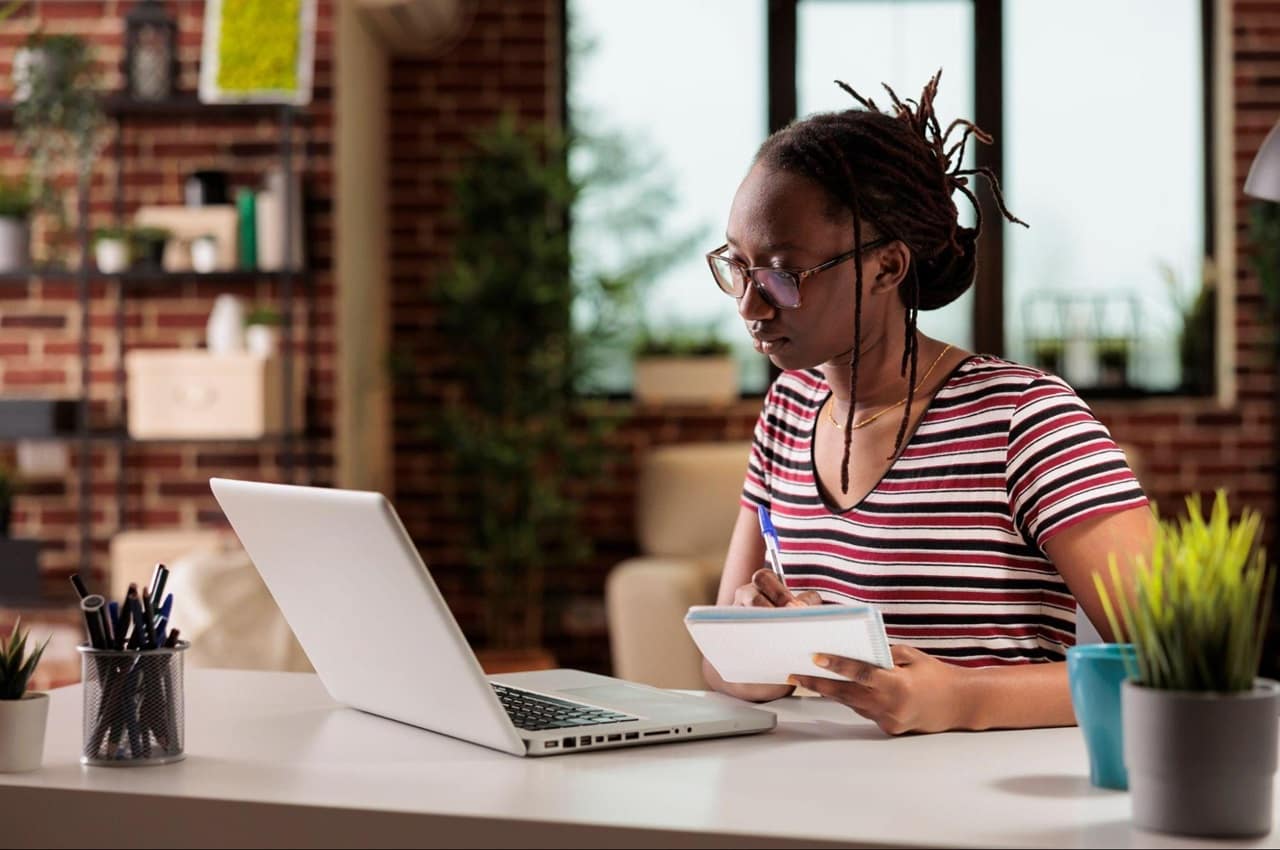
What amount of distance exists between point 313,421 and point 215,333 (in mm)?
370

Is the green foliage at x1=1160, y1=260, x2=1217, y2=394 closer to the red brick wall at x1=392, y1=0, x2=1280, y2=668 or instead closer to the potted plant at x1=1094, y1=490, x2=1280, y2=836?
the red brick wall at x1=392, y1=0, x2=1280, y2=668

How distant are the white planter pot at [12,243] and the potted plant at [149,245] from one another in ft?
0.96

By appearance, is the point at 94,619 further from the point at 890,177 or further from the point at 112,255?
the point at 112,255

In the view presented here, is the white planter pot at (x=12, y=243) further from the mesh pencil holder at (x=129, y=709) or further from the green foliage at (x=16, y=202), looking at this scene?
the mesh pencil holder at (x=129, y=709)

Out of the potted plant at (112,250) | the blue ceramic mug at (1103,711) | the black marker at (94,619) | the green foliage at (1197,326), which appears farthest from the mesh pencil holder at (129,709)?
the green foliage at (1197,326)

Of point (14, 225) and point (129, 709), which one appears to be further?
point (14, 225)

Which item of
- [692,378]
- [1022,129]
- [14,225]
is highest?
[1022,129]

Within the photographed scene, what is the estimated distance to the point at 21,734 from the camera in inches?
45.6

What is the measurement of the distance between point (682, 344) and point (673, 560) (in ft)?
3.18

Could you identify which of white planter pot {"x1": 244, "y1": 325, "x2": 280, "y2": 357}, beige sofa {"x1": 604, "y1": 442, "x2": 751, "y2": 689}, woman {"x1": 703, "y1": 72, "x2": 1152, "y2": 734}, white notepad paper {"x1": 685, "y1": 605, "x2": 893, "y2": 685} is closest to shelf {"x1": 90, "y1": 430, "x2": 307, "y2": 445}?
white planter pot {"x1": 244, "y1": 325, "x2": 280, "y2": 357}

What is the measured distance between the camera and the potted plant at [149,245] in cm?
402

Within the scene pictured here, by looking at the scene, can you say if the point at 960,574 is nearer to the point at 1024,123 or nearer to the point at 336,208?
the point at 336,208

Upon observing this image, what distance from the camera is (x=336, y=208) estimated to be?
4234 mm

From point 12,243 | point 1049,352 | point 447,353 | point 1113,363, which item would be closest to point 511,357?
point 447,353
